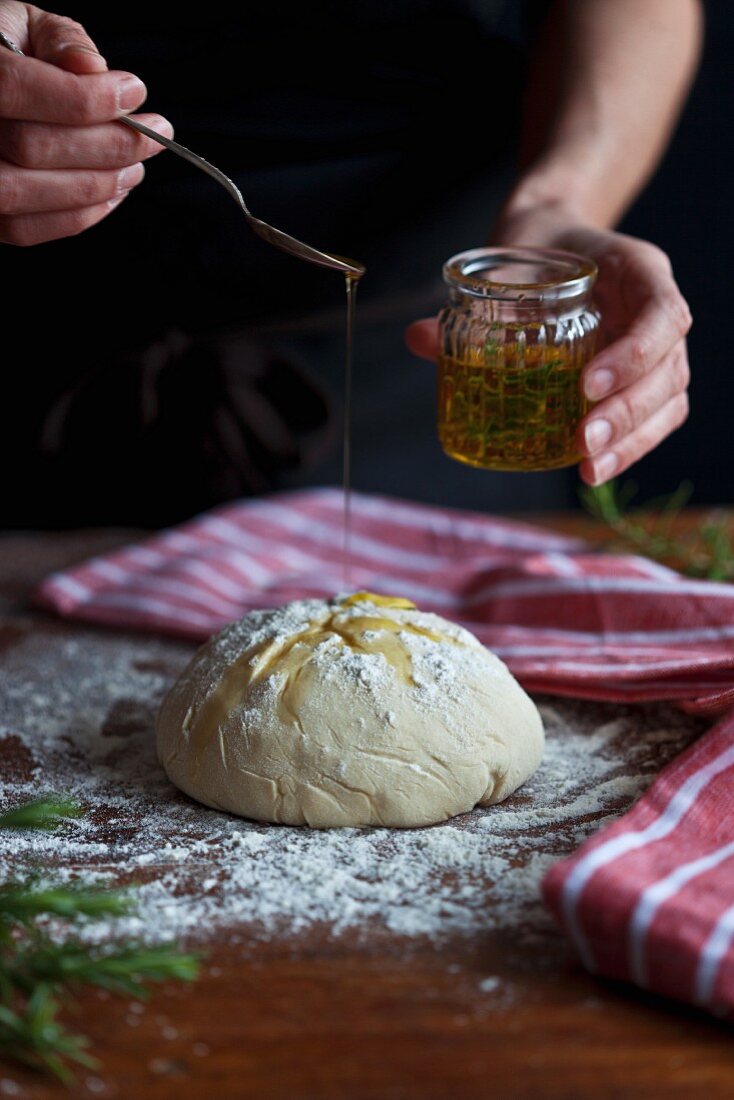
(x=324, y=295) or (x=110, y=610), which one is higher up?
(x=324, y=295)

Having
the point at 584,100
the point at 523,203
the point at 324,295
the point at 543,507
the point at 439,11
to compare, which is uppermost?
the point at 439,11

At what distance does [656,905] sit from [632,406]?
66cm

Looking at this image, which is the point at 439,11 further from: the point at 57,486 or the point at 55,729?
the point at 55,729

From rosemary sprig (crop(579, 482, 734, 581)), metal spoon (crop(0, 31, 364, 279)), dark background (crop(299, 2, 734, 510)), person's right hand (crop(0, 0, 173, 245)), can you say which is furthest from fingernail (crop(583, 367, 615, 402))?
dark background (crop(299, 2, 734, 510))

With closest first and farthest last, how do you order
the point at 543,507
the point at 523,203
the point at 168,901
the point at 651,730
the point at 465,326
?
1. the point at 168,901
2. the point at 465,326
3. the point at 651,730
4. the point at 523,203
5. the point at 543,507

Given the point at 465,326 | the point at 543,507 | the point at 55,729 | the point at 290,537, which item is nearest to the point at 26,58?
the point at 465,326

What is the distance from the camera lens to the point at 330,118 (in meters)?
1.99

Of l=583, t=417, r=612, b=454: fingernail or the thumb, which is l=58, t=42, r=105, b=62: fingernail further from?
l=583, t=417, r=612, b=454: fingernail

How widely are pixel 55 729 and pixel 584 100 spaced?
4.41 ft

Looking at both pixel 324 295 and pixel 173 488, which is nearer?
pixel 324 295

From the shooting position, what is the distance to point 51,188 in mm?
1340

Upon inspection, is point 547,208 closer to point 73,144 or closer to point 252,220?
point 252,220

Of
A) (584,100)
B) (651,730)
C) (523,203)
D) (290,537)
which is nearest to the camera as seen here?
(651,730)

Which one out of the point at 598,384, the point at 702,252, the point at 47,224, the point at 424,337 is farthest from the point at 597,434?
the point at 702,252
